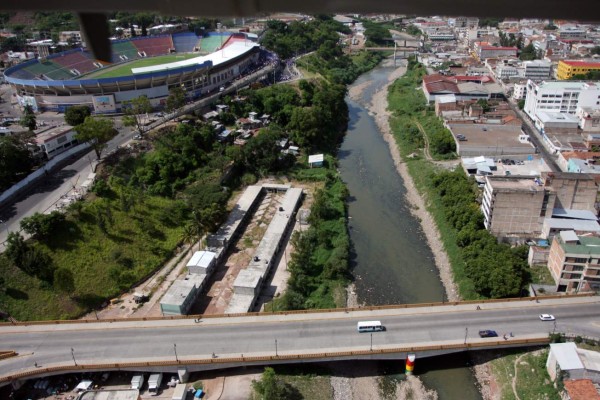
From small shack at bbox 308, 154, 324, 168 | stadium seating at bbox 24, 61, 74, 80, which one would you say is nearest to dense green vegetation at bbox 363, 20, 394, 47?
stadium seating at bbox 24, 61, 74, 80

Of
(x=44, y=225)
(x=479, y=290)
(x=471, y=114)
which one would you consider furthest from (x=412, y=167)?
(x=44, y=225)

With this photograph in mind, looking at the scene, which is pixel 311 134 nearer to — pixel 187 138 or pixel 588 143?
pixel 187 138

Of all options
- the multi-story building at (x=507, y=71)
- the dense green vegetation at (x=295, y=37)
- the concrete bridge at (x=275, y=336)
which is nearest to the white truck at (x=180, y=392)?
the concrete bridge at (x=275, y=336)

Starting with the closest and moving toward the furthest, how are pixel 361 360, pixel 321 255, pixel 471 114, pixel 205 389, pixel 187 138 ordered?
pixel 205 389 → pixel 361 360 → pixel 321 255 → pixel 187 138 → pixel 471 114

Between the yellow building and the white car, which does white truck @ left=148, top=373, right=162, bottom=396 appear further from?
the yellow building

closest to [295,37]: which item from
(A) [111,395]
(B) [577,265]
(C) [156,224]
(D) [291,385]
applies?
(C) [156,224]

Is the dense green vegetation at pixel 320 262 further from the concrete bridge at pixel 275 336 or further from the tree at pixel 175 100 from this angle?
the tree at pixel 175 100

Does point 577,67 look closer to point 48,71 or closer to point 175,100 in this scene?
point 175,100
